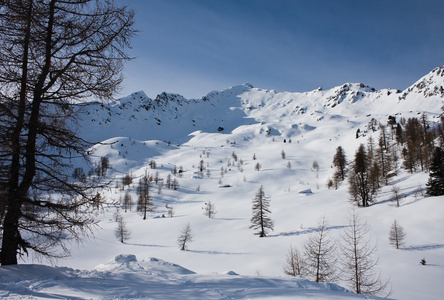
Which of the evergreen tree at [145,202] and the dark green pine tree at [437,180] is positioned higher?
the dark green pine tree at [437,180]

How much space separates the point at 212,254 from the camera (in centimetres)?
2906

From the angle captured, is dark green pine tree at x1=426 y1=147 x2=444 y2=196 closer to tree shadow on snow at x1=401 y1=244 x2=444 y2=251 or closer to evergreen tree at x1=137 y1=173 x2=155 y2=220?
tree shadow on snow at x1=401 y1=244 x2=444 y2=251

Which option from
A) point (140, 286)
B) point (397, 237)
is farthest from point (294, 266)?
point (140, 286)

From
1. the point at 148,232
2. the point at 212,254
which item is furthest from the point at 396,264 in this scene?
the point at 148,232

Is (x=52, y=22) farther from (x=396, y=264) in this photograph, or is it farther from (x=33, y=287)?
(x=396, y=264)

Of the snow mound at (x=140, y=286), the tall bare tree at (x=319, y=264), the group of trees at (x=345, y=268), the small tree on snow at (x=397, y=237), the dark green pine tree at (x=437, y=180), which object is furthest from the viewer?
the dark green pine tree at (x=437, y=180)

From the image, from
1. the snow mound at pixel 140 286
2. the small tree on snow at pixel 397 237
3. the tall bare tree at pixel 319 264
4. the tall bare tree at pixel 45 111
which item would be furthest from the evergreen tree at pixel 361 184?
the tall bare tree at pixel 45 111

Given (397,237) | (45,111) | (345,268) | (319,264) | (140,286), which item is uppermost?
(45,111)

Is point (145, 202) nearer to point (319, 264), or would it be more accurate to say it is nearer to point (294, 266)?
point (294, 266)

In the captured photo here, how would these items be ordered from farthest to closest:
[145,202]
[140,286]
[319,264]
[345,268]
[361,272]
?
1. [145,202]
2. [345,268]
3. [319,264]
4. [361,272]
5. [140,286]

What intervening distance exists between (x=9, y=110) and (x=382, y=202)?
46204mm

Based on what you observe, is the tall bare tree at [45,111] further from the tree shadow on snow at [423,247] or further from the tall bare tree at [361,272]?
the tree shadow on snow at [423,247]

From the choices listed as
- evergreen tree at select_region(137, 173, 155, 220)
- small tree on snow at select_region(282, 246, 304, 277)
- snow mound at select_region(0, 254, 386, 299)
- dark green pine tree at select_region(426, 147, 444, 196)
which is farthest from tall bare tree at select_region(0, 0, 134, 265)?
evergreen tree at select_region(137, 173, 155, 220)

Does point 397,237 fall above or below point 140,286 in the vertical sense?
below
